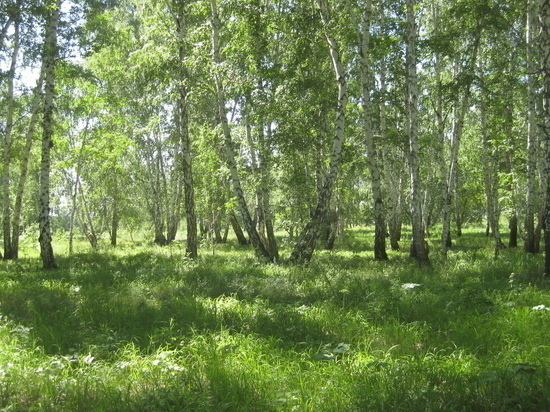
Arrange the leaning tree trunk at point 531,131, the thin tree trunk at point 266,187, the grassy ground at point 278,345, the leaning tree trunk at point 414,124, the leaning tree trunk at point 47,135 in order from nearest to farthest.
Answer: the grassy ground at point 278,345, the leaning tree trunk at point 414,124, the leaning tree trunk at point 47,135, the leaning tree trunk at point 531,131, the thin tree trunk at point 266,187

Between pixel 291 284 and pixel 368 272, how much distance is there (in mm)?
2662

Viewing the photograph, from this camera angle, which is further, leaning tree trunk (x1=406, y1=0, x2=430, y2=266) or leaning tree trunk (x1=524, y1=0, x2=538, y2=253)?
leaning tree trunk (x1=524, y1=0, x2=538, y2=253)

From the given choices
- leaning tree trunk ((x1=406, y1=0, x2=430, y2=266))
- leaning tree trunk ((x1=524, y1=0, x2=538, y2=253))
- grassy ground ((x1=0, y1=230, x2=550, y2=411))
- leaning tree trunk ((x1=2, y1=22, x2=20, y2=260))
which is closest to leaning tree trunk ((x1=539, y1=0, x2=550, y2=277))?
grassy ground ((x1=0, y1=230, x2=550, y2=411))

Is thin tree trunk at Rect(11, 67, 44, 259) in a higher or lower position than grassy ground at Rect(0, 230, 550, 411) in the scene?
higher

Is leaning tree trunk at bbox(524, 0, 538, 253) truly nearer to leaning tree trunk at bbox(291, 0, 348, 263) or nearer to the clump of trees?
the clump of trees

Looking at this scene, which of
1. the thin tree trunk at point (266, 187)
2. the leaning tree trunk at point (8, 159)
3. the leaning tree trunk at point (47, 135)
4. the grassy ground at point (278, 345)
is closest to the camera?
the grassy ground at point (278, 345)

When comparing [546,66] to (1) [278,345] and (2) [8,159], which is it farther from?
(2) [8,159]

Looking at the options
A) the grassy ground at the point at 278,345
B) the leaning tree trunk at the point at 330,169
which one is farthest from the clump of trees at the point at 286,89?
the grassy ground at the point at 278,345

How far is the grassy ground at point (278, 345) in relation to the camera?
12.2ft

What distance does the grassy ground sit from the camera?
3.71m

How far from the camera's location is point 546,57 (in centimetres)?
805

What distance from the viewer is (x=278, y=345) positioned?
206 inches

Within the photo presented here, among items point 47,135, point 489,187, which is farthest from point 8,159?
point 489,187

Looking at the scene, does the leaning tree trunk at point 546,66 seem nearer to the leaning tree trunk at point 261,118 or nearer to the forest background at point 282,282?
the forest background at point 282,282
